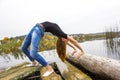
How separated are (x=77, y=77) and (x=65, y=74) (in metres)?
0.56

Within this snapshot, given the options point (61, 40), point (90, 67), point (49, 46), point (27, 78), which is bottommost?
point (49, 46)

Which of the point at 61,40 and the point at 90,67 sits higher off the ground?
the point at 61,40

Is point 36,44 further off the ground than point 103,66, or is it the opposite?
point 36,44

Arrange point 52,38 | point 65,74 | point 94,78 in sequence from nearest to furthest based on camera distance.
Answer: point 65,74
point 94,78
point 52,38

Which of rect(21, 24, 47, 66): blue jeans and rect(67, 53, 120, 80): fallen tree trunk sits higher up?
rect(21, 24, 47, 66): blue jeans

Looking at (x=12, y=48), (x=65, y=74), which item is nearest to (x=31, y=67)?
(x=65, y=74)

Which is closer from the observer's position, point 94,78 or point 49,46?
point 94,78

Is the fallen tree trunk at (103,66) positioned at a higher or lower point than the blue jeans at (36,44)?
lower

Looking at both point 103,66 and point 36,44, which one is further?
point 36,44

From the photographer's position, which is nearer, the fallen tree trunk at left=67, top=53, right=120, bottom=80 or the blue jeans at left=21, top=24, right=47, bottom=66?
the fallen tree trunk at left=67, top=53, right=120, bottom=80

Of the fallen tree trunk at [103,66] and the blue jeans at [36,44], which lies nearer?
the fallen tree trunk at [103,66]

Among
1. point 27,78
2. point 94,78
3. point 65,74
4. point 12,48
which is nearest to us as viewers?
point 65,74

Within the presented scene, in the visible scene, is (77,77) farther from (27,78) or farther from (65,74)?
(27,78)

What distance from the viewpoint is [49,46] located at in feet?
85.8
